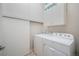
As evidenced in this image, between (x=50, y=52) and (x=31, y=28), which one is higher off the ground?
(x=31, y=28)

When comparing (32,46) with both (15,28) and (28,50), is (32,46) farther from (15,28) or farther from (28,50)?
(15,28)

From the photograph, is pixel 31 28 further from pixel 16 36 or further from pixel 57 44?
pixel 57 44

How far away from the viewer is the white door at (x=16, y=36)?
118cm

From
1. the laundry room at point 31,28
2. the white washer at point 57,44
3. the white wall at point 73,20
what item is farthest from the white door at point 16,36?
the white wall at point 73,20

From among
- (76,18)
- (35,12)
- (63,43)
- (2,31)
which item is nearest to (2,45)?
(2,31)

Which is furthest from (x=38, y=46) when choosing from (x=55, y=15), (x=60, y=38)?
(x=55, y=15)

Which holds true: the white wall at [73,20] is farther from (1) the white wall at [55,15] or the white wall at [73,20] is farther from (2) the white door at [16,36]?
(2) the white door at [16,36]

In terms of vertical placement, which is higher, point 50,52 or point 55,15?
point 55,15

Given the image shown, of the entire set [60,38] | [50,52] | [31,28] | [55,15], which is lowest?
[50,52]

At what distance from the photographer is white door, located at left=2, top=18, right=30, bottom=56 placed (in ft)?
3.86

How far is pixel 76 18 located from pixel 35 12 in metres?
0.41

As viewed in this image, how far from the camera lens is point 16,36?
1.20 meters

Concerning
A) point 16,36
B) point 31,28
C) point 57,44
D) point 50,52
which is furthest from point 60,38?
point 16,36

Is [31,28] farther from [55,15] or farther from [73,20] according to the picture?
[73,20]
